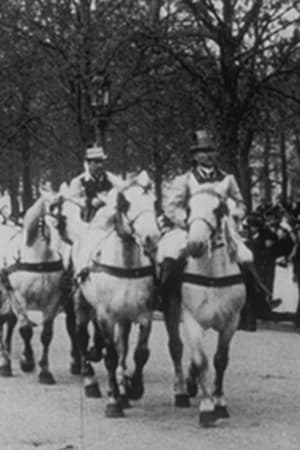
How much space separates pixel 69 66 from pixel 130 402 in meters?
11.0

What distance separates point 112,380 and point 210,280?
1528 mm

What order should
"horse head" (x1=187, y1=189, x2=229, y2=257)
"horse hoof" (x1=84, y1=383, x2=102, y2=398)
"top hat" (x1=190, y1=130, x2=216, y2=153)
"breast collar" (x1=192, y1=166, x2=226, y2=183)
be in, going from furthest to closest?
"horse hoof" (x1=84, y1=383, x2=102, y2=398)
"top hat" (x1=190, y1=130, x2=216, y2=153)
"breast collar" (x1=192, y1=166, x2=226, y2=183)
"horse head" (x1=187, y1=189, x2=229, y2=257)

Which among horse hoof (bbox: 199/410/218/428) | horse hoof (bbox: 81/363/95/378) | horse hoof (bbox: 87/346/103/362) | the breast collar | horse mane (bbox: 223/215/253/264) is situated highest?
the breast collar

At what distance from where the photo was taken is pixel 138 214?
10.3 meters

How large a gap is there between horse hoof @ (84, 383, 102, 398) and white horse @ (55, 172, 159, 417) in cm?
64

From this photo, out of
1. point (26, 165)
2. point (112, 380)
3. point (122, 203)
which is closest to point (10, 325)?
point (112, 380)

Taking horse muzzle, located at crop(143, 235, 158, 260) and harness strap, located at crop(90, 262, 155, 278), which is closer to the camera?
horse muzzle, located at crop(143, 235, 158, 260)

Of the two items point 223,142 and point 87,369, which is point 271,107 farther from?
point 87,369

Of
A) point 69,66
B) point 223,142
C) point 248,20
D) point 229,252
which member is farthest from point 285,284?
point 229,252

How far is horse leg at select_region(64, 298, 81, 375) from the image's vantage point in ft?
45.3

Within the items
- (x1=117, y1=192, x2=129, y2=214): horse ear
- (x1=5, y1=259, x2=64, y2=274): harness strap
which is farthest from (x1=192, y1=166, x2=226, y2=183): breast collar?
(x1=5, y1=259, x2=64, y2=274): harness strap

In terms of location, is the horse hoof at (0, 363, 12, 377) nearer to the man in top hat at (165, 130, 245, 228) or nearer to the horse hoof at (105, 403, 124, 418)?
the horse hoof at (105, 403, 124, 418)

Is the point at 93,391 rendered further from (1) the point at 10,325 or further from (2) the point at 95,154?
(1) the point at 10,325

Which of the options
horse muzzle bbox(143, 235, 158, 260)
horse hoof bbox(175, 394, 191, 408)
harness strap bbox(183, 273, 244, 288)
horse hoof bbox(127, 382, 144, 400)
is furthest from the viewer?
horse hoof bbox(127, 382, 144, 400)
